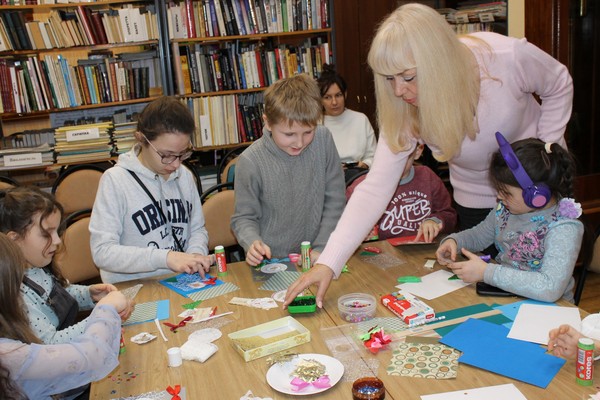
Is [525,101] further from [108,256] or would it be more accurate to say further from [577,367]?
[108,256]

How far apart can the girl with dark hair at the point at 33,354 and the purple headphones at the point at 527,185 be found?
126 centimetres

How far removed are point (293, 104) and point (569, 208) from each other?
43.1 inches

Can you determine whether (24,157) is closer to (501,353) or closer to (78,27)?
(78,27)

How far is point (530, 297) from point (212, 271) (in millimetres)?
1136

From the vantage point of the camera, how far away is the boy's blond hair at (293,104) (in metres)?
2.31

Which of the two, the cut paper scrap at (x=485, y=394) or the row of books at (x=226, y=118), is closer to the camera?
the cut paper scrap at (x=485, y=394)

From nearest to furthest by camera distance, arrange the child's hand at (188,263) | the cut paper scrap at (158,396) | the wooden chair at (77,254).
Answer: the cut paper scrap at (158,396)
the child's hand at (188,263)
the wooden chair at (77,254)

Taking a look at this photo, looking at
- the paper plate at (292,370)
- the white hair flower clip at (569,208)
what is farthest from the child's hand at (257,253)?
the white hair flower clip at (569,208)

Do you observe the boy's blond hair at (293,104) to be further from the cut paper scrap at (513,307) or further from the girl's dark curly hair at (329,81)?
the girl's dark curly hair at (329,81)

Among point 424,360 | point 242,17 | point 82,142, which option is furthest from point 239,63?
point 424,360

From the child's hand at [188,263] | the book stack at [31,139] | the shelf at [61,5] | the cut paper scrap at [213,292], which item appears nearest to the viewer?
the cut paper scrap at [213,292]

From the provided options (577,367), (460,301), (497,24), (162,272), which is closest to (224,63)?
(497,24)

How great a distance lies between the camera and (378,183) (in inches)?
80.7

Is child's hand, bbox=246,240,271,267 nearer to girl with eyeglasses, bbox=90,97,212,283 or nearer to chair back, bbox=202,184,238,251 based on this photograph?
girl with eyeglasses, bbox=90,97,212,283
